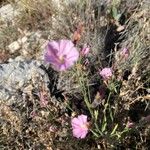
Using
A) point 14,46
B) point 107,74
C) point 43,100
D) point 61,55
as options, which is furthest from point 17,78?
point 61,55

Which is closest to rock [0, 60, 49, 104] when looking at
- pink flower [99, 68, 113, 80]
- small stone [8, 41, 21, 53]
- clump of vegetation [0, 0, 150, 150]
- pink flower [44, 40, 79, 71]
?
clump of vegetation [0, 0, 150, 150]

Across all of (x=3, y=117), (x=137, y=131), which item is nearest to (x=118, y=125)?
(x=137, y=131)

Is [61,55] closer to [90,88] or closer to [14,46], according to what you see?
[90,88]

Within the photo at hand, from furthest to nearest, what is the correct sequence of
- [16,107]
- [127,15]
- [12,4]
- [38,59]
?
[12,4]
[127,15]
[38,59]
[16,107]

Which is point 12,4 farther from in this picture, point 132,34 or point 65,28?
point 132,34

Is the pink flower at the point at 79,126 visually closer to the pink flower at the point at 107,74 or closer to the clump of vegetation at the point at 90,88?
the clump of vegetation at the point at 90,88

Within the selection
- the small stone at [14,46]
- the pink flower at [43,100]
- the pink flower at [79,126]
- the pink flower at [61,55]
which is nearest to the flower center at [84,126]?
the pink flower at [79,126]
